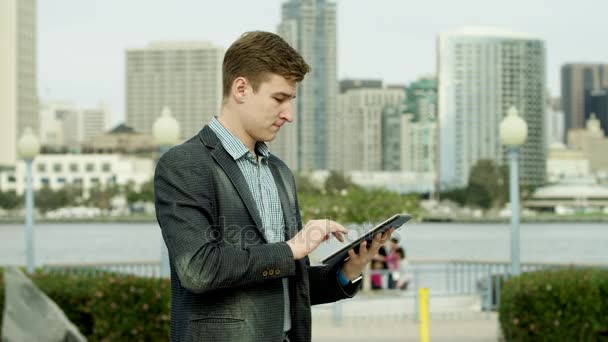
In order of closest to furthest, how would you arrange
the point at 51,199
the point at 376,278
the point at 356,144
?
the point at 376,278, the point at 51,199, the point at 356,144

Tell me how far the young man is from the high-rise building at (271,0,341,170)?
172 m

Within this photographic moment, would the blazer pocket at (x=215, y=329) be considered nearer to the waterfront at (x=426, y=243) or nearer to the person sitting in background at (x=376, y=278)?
the person sitting in background at (x=376, y=278)

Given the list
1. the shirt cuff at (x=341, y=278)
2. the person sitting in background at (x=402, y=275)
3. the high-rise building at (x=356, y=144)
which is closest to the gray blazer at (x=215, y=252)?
the shirt cuff at (x=341, y=278)

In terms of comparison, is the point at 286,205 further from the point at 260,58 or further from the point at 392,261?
the point at 392,261

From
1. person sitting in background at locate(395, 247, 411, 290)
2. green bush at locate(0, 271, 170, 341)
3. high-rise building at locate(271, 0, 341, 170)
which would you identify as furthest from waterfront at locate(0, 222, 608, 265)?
green bush at locate(0, 271, 170, 341)

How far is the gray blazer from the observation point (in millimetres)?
2795

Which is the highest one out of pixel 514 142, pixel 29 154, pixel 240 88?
pixel 240 88

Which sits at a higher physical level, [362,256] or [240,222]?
[240,222]

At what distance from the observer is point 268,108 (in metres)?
2.95

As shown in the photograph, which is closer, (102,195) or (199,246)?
(199,246)

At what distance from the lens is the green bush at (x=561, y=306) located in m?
10.0

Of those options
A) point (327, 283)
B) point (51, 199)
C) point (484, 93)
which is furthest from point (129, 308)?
point (484, 93)

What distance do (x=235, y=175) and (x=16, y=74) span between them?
16900 cm

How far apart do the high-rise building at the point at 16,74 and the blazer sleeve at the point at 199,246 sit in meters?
156
